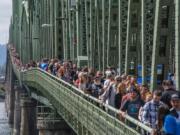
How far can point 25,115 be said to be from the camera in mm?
72812

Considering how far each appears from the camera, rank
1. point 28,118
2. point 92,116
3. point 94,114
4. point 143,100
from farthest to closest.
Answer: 1. point 28,118
2. point 92,116
3. point 94,114
4. point 143,100

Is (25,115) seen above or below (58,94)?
below

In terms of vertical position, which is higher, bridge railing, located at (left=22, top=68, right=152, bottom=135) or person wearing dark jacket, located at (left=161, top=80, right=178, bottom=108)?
person wearing dark jacket, located at (left=161, top=80, right=178, bottom=108)

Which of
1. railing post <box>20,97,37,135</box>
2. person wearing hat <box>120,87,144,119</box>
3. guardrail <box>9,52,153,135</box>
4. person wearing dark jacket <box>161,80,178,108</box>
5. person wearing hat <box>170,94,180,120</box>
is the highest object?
person wearing hat <box>170,94,180,120</box>

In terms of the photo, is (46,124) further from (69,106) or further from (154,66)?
(154,66)

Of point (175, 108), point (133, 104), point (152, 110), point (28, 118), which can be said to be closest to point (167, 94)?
point (133, 104)

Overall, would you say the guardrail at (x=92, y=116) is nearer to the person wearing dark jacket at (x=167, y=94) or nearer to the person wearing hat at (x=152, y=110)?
the person wearing hat at (x=152, y=110)

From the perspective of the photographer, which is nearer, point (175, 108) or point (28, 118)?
point (175, 108)

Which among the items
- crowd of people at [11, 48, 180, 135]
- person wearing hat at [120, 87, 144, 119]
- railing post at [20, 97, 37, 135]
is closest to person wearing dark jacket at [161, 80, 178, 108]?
crowd of people at [11, 48, 180, 135]

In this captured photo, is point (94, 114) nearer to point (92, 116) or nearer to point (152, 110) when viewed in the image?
point (92, 116)

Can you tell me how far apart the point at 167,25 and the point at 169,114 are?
656 inches

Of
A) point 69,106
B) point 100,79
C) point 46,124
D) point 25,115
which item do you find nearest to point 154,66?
point 100,79

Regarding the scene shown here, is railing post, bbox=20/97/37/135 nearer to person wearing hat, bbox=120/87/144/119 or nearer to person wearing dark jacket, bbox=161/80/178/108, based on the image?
person wearing hat, bbox=120/87/144/119

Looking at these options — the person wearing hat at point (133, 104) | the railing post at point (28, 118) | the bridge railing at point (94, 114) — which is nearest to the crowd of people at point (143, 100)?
the person wearing hat at point (133, 104)
